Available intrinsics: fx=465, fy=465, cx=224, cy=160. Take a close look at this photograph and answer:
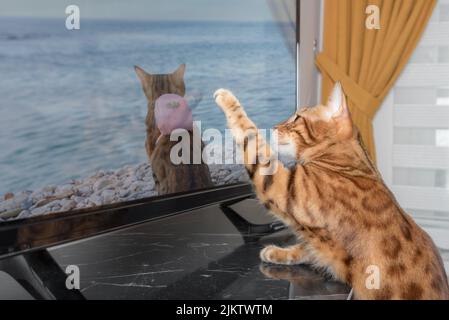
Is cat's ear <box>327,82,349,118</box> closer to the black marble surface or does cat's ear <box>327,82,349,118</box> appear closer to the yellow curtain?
the black marble surface

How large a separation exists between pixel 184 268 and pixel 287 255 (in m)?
0.26

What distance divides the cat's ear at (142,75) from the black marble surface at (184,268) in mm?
401

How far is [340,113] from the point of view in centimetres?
117

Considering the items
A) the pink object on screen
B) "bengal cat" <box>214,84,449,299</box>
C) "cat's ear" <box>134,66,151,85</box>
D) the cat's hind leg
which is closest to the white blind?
"bengal cat" <box>214,84,449,299</box>

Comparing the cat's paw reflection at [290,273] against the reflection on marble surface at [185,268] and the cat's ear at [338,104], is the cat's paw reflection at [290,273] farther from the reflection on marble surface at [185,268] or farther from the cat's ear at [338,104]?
the cat's ear at [338,104]

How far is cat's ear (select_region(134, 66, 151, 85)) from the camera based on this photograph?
94 centimetres

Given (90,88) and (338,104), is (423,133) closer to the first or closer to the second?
(338,104)

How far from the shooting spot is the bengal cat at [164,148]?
3.22ft

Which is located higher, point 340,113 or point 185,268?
point 340,113

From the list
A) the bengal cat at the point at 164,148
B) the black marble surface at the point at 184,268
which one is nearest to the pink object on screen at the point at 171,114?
the bengal cat at the point at 164,148

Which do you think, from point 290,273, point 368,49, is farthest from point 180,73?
point 368,49

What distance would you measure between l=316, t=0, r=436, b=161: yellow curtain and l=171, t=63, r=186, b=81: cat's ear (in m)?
→ 1.37

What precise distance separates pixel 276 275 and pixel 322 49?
5.52 ft

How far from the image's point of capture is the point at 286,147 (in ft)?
3.99
